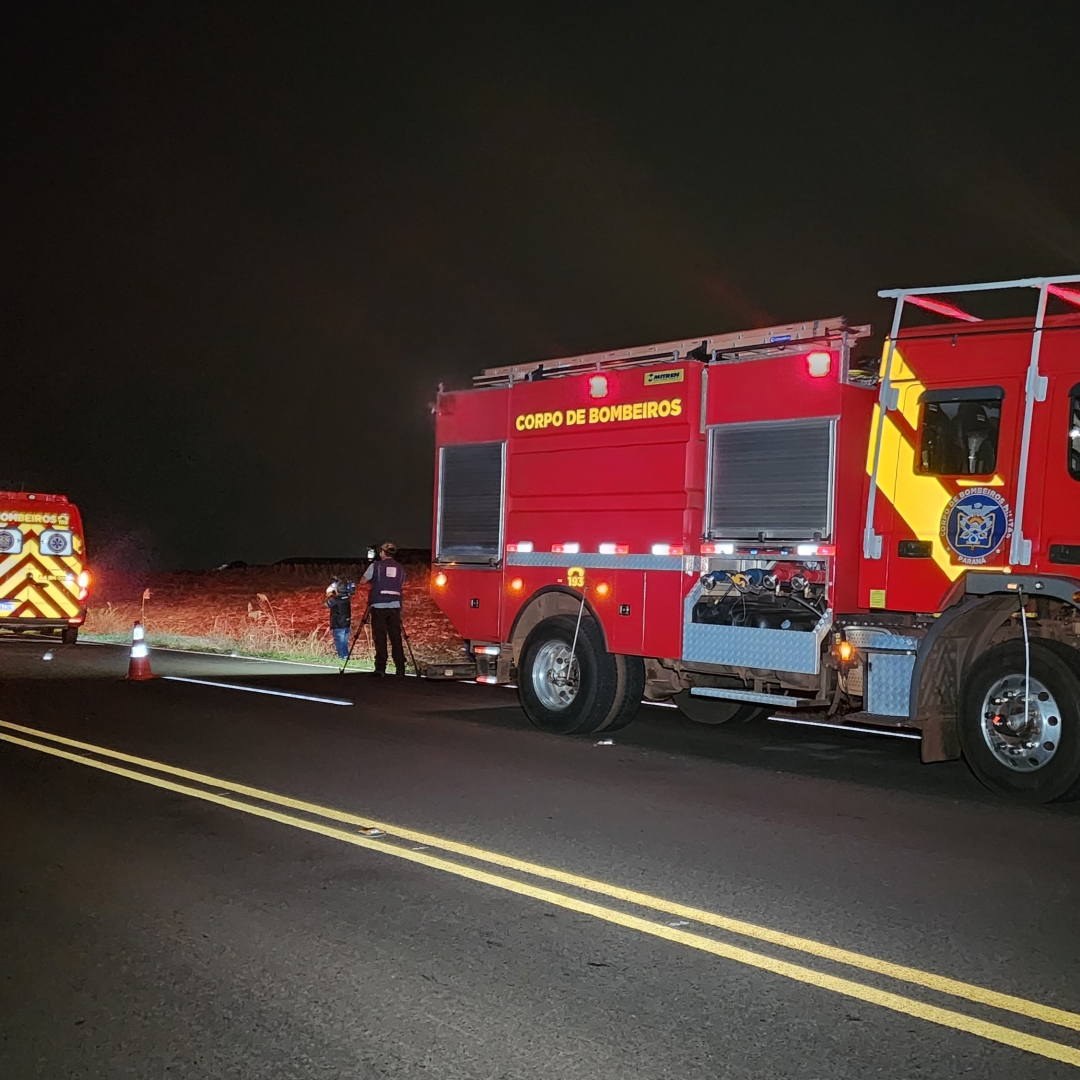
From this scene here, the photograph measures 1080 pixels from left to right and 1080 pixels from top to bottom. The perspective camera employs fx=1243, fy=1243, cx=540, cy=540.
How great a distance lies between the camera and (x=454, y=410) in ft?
41.5

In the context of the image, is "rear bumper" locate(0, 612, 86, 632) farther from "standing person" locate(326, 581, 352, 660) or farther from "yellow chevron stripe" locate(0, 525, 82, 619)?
"standing person" locate(326, 581, 352, 660)

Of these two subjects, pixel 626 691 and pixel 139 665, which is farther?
pixel 139 665

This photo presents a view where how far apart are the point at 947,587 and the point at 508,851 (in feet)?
13.3

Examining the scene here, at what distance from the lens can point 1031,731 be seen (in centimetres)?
812

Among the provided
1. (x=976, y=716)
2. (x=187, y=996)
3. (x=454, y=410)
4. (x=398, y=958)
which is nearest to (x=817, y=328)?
(x=976, y=716)

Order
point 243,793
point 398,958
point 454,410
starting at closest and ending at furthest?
point 398,958, point 243,793, point 454,410

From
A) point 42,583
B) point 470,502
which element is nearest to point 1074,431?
point 470,502

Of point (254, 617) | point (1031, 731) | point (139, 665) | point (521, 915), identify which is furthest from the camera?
point (254, 617)

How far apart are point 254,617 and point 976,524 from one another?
658 inches

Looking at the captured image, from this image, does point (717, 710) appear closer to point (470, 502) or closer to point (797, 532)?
point (797, 532)

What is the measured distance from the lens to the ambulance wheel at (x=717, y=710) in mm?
11742

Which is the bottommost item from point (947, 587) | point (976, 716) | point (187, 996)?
point (187, 996)

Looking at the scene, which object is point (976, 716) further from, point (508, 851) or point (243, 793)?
point (243, 793)

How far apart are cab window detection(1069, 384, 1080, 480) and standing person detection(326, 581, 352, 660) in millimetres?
11569
